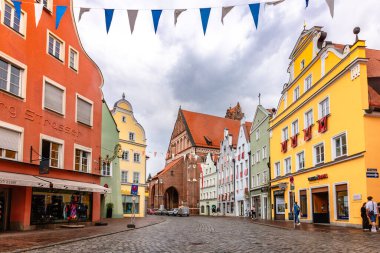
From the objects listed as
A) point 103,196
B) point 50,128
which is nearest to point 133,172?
point 103,196

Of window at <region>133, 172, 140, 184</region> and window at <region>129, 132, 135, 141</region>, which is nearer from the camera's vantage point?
window at <region>129, 132, 135, 141</region>

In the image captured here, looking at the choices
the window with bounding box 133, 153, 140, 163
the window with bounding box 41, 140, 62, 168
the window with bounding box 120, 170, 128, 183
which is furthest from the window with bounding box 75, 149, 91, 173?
the window with bounding box 133, 153, 140, 163

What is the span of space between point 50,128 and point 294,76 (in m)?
21.1

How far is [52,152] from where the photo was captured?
23.8 m

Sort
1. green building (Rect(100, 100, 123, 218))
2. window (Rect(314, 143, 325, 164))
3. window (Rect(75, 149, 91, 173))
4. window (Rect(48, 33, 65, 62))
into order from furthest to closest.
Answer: green building (Rect(100, 100, 123, 218)) < window (Rect(314, 143, 325, 164)) < window (Rect(75, 149, 91, 173)) < window (Rect(48, 33, 65, 62))

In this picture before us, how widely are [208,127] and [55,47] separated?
6942 cm

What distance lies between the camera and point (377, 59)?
2823cm

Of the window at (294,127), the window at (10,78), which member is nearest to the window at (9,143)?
the window at (10,78)

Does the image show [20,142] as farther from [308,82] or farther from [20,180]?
[308,82]

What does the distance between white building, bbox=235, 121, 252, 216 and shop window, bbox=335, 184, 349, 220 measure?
25.7 m

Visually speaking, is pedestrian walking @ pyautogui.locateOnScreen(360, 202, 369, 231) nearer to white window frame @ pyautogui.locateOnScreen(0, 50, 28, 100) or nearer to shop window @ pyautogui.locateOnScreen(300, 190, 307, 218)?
shop window @ pyautogui.locateOnScreen(300, 190, 307, 218)

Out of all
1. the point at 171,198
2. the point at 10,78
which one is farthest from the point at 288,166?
the point at 171,198

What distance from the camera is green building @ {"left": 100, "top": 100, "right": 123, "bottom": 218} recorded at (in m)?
39.1

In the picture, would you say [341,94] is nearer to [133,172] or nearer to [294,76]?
[294,76]
